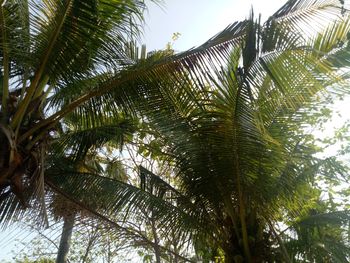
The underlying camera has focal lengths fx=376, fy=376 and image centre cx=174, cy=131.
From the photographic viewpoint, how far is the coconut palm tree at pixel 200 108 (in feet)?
12.9

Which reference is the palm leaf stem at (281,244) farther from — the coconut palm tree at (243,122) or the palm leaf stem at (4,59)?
the palm leaf stem at (4,59)

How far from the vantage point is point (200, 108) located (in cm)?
470

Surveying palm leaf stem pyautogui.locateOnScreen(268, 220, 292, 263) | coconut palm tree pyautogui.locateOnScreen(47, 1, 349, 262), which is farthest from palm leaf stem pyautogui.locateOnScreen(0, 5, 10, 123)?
palm leaf stem pyautogui.locateOnScreen(268, 220, 292, 263)

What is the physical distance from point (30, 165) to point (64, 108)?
787 millimetres

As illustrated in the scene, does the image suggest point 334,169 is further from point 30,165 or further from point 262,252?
point 30,165

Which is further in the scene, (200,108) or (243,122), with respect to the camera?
(200,108)

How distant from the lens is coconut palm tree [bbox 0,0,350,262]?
394 centimetres

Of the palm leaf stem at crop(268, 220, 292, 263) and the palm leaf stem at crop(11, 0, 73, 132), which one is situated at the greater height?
the palm leaf stem at crop(11, 0, 73, 132)

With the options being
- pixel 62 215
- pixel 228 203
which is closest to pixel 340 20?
pixel 228 203

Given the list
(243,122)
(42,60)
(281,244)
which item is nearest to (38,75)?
(42,60)

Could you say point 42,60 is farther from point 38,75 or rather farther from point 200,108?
point 200,108

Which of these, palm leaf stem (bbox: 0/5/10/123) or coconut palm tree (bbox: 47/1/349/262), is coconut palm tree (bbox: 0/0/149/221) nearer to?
palm leaf stem (bbox: 0/5/10/123)

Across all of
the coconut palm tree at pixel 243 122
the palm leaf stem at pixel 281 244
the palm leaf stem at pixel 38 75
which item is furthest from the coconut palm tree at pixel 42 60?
the palm leaf stem at pixel 281 244

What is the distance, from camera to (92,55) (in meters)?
4.27
